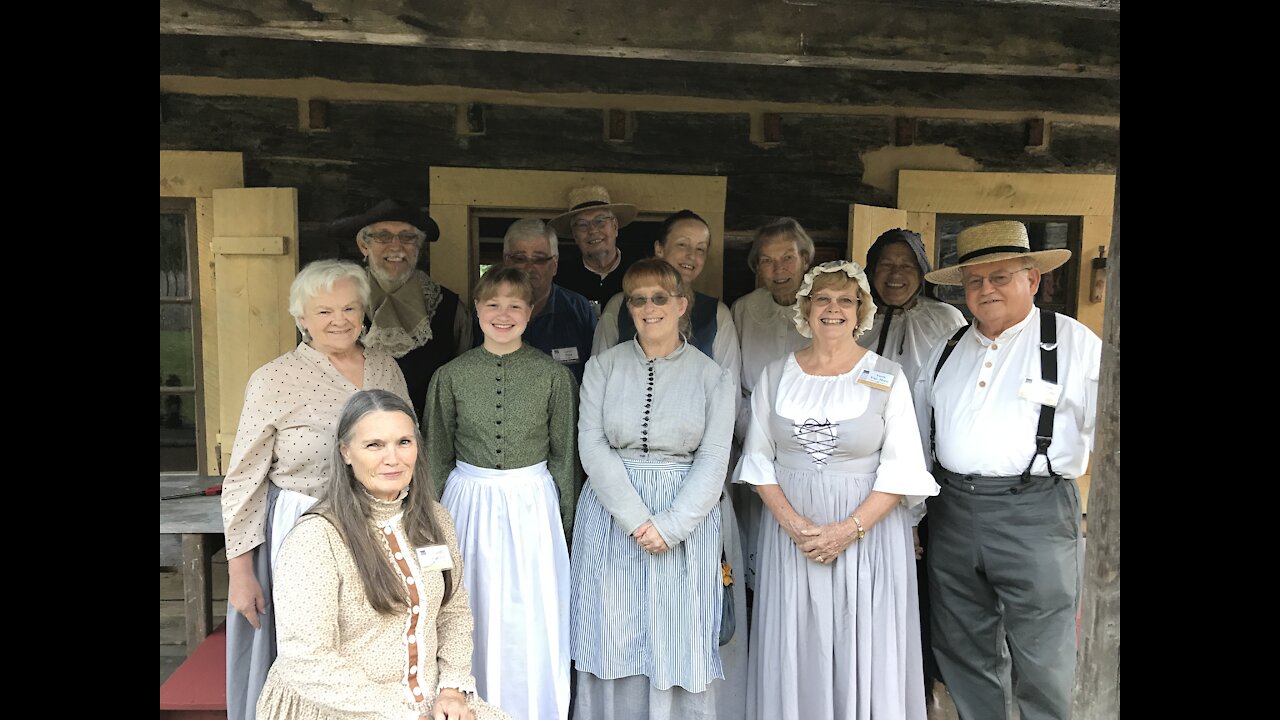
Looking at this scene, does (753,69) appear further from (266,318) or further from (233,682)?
(233,682)

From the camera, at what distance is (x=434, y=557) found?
229 cm

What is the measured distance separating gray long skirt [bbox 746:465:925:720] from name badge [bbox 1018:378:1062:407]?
572mm

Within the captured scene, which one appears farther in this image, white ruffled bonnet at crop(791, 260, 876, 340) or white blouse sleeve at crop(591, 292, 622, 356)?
white blouse sleeve at crop(591, 292, 622, 356)

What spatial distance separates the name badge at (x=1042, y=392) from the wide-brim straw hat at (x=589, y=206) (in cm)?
208

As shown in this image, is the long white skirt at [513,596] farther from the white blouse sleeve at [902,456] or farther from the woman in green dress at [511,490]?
the white blouse sleeve at [902,456]

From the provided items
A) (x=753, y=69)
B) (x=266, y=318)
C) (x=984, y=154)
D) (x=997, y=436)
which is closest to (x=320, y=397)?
(x=266, y=318)

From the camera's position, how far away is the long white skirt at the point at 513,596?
2779mm

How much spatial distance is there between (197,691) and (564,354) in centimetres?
184

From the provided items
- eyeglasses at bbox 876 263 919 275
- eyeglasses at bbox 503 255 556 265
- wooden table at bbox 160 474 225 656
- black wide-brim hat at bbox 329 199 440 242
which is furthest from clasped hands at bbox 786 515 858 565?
wooden table at bbox 160 474 225 656

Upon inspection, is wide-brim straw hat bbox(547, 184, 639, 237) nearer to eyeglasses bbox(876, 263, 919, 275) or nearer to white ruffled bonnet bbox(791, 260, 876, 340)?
eyeglasses bbox(876, 263, 919, 275)

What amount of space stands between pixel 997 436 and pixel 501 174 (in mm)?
2697

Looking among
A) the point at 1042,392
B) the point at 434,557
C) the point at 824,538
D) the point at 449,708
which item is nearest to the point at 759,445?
the point at 824,538

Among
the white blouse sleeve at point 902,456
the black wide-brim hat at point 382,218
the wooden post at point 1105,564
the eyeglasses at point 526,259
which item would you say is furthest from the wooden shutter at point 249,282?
the wooden post at point 1105,564

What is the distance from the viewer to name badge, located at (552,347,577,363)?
11.5 ft
